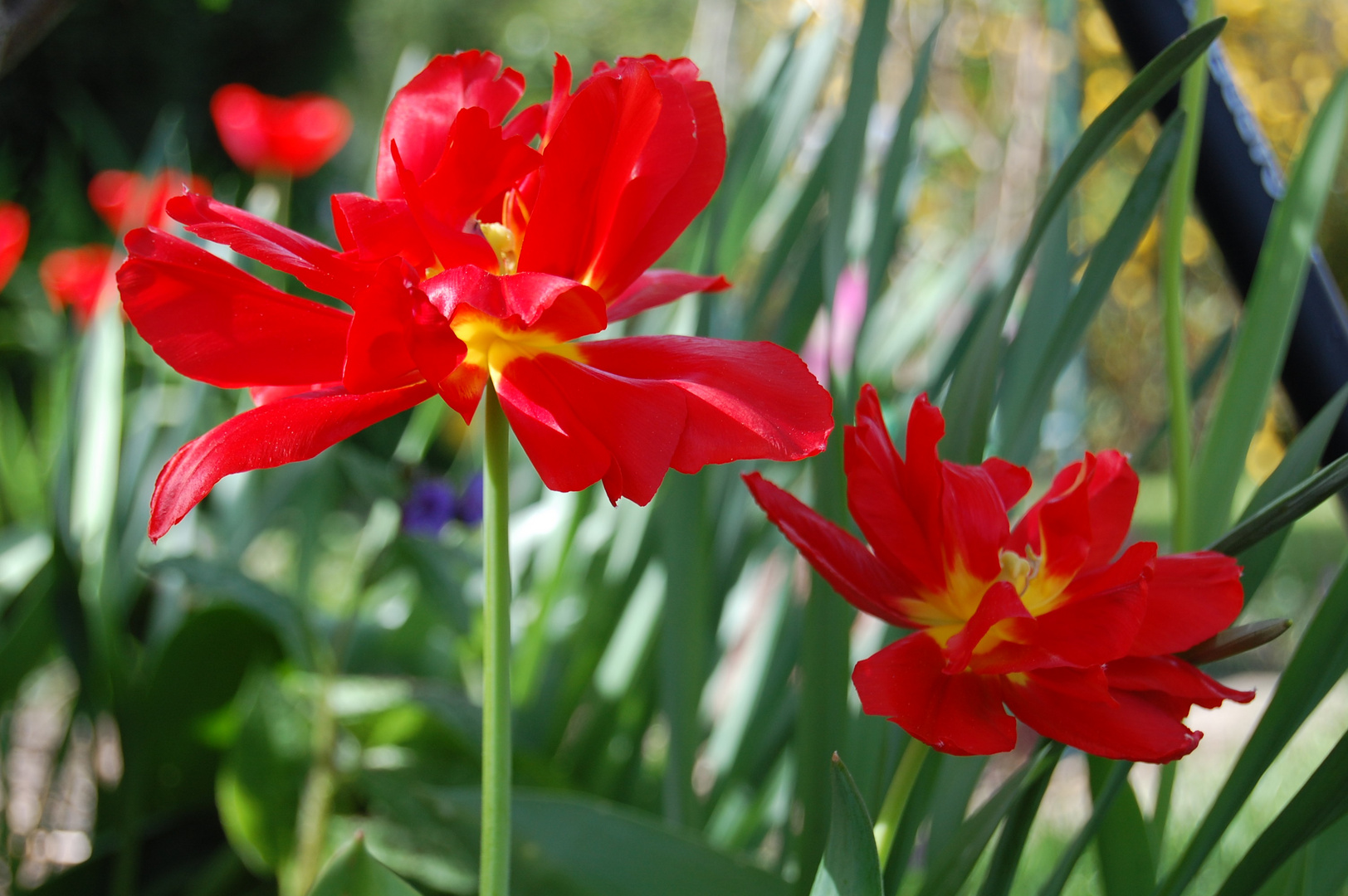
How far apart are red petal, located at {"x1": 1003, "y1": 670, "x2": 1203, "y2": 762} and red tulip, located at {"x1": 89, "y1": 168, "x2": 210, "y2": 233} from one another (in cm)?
68

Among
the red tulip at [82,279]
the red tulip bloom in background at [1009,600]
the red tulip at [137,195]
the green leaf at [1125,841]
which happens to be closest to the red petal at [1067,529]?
the red tulip bloom in background at [1009,600]

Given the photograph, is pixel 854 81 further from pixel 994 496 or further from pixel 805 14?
pixel 805 14

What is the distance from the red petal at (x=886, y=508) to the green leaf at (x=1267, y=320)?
20 centimetres

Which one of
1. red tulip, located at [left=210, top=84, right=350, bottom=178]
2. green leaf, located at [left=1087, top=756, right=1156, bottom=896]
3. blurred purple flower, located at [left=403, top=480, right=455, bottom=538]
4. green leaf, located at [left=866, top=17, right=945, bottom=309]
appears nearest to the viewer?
green leaf, located at [left=1087, top=756, right=1156, bottom=896]

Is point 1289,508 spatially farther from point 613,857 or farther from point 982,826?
point 613,857

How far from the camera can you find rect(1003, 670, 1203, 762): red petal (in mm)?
229

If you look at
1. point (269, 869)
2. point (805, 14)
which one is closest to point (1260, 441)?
point (805, 14)

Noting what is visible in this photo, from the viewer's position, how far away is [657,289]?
0.29 m

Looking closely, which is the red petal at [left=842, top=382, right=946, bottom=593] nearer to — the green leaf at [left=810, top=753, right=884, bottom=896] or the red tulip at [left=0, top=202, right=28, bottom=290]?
the green leaf at [left=810, top=753, right=884, bottom=896]

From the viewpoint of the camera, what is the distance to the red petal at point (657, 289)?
281 millimetres

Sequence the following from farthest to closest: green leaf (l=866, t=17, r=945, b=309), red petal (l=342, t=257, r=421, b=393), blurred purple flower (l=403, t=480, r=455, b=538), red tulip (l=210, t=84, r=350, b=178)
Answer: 1. red tulip (l=210, t=84, r=350, b=178)
2. blurred purple flower (l=403, t=480, r=455, b=538)
3. green leaf (l=866, t=17, r=945, b=309)
4. red petal (l=342, t=257, r=421, b=393)

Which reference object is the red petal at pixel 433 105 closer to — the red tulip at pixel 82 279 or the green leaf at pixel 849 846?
the green leaf at pixel 849 846

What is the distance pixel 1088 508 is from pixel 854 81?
208mm

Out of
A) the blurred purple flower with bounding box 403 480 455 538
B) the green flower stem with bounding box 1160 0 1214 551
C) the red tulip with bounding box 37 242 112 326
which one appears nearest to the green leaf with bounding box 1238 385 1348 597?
the green flower stem with bounding box 1160 0 1214 551
